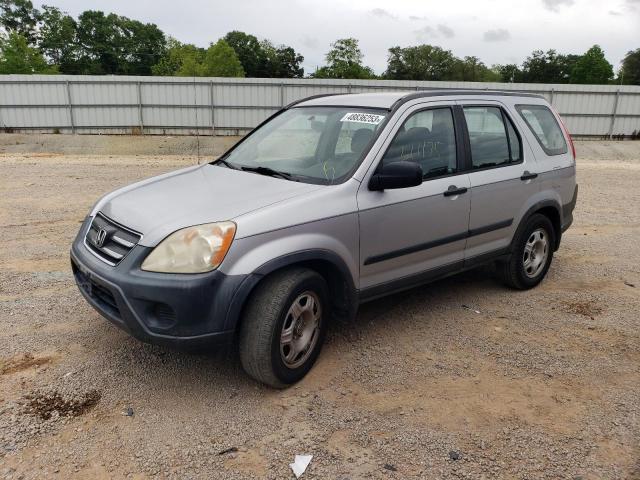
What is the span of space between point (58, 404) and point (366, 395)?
6.02 ft

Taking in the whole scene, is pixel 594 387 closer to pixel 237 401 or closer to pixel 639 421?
pixel 639 421

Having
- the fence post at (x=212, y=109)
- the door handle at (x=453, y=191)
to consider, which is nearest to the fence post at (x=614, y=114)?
the fence post at (x=212, y=109)

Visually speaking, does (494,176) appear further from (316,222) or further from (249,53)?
(249,53)

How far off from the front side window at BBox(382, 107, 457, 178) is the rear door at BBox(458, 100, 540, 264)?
215 mm

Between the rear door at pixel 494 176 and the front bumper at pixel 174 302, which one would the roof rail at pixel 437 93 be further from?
the front bumper at pixel 174 302

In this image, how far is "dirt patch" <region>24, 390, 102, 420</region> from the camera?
310 cm

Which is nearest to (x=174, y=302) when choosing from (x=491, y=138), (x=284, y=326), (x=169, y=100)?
(x=284, y=326)

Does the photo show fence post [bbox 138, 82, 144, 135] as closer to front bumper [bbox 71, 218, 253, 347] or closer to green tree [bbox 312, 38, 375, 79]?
front bumper [bbox 71, 218, 253, 347]

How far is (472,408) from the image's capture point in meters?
3.23

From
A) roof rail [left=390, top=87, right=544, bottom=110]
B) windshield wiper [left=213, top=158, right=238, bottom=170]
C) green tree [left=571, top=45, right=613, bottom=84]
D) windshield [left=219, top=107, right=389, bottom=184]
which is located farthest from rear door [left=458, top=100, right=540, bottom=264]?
green tree [left=571, top=45, right=613, bottom=84]

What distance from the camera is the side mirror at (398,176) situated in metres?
3.47

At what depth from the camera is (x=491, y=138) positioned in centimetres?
461

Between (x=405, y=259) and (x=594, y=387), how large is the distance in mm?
1471

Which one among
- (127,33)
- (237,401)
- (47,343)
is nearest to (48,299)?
(47,343)
